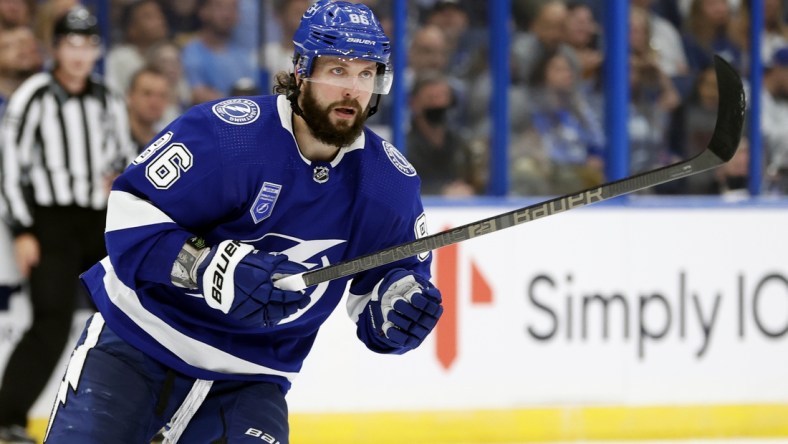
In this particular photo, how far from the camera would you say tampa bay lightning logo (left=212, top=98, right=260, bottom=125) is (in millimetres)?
2574

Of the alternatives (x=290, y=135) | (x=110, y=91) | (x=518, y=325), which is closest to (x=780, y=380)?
(x=518, y=325)

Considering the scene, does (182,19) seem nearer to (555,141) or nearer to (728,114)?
(555,141)

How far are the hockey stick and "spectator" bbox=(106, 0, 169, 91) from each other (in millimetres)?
2318

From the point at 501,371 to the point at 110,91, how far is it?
1671 millimetres

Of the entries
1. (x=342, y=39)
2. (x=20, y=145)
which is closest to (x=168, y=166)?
(x=342, y=39)

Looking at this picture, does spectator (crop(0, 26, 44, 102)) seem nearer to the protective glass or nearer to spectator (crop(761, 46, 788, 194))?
the protective glass

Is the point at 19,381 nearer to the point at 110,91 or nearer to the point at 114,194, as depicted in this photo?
the point at 110,91

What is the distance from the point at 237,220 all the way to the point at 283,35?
2285mm

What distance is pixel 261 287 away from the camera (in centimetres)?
241

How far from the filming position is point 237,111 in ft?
8.54

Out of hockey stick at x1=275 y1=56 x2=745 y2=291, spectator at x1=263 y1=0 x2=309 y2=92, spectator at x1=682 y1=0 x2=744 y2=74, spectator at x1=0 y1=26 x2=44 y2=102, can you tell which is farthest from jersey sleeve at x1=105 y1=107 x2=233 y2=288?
spectator at x1=682 y1=0 x2=744 y2=74

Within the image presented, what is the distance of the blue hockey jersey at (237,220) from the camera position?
2.49 metres

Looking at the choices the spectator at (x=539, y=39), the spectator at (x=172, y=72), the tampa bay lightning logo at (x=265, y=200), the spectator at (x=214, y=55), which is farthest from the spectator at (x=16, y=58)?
the tampa bay lightning logo at (x=265, y=200)

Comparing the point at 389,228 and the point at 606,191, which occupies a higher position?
the point at 606,191
